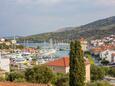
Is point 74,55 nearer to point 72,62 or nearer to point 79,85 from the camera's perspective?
point 72,62

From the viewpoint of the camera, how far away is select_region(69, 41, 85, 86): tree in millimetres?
24280

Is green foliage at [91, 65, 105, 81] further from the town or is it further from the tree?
the tree

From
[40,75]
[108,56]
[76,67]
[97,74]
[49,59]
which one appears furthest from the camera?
[108,56]

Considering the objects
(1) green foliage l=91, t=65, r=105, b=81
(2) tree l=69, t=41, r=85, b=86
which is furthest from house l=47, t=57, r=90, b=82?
(2) tree l=69, t=41, r=85, b=86

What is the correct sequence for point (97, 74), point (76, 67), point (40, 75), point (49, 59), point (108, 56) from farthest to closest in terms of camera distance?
point (108, 56), point (49, 59), point (97, 74), point (40, 75), point (76, 67)

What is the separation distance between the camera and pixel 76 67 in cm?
2522

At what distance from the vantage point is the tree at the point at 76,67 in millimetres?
24280

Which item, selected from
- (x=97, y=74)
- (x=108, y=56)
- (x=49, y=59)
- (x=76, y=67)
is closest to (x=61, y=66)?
(x=97, y=74)

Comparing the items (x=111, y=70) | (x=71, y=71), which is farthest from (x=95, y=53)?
(x=71, y=71)

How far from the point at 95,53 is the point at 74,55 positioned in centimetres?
8725

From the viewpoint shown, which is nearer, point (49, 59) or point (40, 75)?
point (40, 75)

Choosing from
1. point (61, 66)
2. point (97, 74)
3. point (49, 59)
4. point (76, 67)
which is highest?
point (76, 67)

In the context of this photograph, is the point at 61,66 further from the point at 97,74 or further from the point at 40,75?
the point at 40,75

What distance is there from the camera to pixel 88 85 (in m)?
29.3
